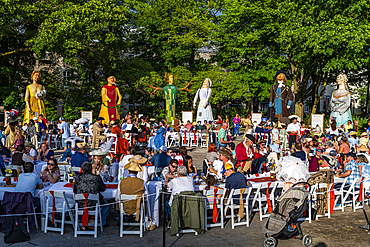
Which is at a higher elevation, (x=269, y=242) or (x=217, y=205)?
(x=217, y=205)

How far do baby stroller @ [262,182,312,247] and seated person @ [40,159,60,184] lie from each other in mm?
4862

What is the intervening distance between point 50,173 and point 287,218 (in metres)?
5.46

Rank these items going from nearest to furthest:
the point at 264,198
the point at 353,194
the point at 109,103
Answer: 1. the point at 264,198
2. the point at 353,194
3. the point at 109,103

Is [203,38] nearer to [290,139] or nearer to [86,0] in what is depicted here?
[86,0]

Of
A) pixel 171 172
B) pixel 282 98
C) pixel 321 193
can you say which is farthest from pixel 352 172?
pixel 282 98

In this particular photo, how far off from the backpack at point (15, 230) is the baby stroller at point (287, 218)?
439 centimetres

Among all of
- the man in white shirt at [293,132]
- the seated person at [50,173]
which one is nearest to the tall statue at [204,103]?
the man in white shirt at [293,132]

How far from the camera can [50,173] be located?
8.64 metres

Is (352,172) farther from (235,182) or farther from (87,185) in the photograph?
(87,185)

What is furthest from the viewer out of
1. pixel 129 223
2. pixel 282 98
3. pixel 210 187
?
pixel 282 98

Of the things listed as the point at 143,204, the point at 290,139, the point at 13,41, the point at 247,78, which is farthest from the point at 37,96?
the point at 247,78

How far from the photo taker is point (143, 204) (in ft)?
24.0

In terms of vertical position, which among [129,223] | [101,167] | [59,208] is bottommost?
[129,223]

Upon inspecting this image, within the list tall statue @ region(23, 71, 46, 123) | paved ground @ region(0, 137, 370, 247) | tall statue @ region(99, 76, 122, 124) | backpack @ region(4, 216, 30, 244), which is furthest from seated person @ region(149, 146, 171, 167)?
tall statue @ region(23, 71, 46, 123)
